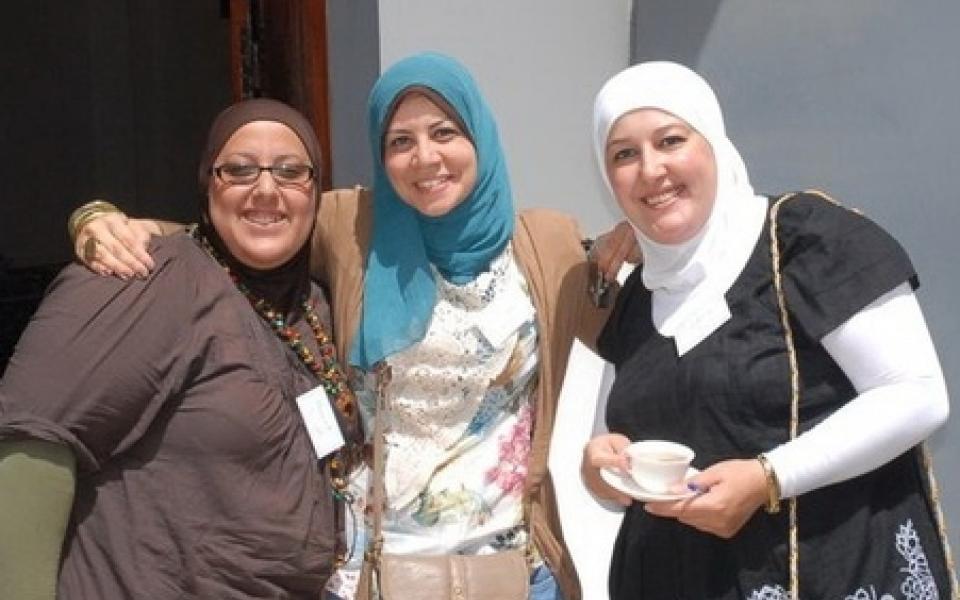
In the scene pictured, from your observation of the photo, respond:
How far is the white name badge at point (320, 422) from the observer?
1855mm

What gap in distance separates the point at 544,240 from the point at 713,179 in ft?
1.49

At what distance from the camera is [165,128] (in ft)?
30.5

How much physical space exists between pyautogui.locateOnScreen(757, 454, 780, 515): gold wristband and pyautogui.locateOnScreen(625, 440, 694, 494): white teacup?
95 mm

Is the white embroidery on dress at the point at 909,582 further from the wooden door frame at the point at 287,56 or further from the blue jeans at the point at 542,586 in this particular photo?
the wooden door frame at the point at 287,56

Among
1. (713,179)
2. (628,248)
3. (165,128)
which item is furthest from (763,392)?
(165,128)

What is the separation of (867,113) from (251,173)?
165 centimetres

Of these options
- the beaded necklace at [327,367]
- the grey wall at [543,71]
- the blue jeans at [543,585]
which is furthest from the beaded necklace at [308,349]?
the grey wall at [543,71]

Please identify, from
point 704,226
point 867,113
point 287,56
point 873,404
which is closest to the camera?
point 873,404

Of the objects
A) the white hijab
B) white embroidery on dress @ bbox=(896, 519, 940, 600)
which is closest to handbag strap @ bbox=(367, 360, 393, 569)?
the white hijab

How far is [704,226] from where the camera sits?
5.45 feet

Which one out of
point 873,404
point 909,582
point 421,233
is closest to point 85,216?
point 421,233

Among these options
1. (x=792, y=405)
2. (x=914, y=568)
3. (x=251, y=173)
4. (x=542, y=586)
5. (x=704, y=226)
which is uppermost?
(x=251, y=173)

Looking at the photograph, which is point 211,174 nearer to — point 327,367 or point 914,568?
point 327,367

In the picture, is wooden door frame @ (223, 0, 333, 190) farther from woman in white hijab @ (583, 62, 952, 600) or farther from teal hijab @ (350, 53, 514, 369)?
woman in white hijab @ (583, 62, 952, 600)
